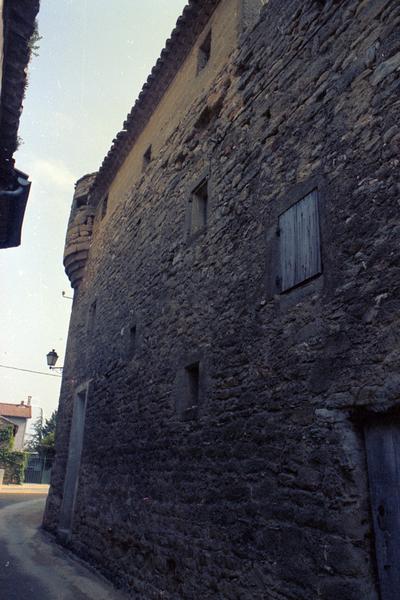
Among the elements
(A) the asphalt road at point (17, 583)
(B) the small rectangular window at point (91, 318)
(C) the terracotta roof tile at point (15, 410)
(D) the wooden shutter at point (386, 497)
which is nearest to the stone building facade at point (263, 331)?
(D) the wooden shutter at point (386, 497)

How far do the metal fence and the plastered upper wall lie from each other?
82.9 ft

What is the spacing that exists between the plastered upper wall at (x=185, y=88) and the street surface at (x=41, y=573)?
20.9ft

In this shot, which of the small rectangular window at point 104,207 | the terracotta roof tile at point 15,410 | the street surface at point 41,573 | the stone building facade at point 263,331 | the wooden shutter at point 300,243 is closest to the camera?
the stone building facade at point 263,331

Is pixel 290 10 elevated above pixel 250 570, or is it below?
above

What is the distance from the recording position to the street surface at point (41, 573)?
17.2 ft

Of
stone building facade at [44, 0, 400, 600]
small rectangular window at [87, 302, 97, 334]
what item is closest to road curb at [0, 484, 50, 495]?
small rectangular window at [87, 302, 97, 334]

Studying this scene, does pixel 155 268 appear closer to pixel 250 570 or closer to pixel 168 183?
pixel 168 183

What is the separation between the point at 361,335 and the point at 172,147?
5.25 m

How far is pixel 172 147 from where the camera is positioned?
7.30 meters

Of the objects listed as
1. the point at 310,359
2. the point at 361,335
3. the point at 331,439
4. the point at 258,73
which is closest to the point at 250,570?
the point at 331,439

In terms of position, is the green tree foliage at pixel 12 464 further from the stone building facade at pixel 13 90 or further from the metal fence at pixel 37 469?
the stone building facade at pixel 13 90

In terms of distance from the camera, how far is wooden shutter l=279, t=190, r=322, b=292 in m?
3.69

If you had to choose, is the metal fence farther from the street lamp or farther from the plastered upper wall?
the plastered upper wall

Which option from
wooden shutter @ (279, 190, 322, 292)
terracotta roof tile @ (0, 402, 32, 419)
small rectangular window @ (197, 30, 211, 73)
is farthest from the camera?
terracotta roof tile @ (0, 402, 32, 419)
